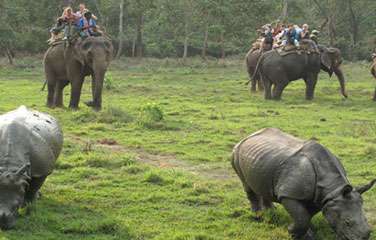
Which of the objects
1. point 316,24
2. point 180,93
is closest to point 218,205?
point 180,93

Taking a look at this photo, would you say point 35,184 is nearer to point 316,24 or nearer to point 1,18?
point 1,18

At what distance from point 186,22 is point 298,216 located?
97.3 ft

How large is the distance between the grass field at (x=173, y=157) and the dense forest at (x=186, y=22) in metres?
11.4

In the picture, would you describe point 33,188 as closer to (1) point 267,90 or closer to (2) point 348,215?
(2) point 348,215

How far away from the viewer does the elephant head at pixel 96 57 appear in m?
16.9

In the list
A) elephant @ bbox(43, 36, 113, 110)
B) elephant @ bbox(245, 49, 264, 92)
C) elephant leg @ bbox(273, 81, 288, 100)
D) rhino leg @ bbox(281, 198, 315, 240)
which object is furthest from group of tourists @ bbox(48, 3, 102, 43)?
rhino leg @ bbox(281, 198, 315, 240)

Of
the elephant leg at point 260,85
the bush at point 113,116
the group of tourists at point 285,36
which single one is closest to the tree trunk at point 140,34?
the group of tourists at point 285,36

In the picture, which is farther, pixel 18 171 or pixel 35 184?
pixel 35 184

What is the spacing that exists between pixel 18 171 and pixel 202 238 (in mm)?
2214

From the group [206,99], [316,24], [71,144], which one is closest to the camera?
[71,144]

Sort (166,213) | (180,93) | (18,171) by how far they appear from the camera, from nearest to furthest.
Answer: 1. (18,171)
2. (166,213)
3. (180,93)

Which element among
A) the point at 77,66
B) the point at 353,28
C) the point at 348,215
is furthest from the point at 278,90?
the point at 353,28

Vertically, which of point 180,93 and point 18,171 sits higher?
point 18,171

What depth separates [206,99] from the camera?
21.6 m
